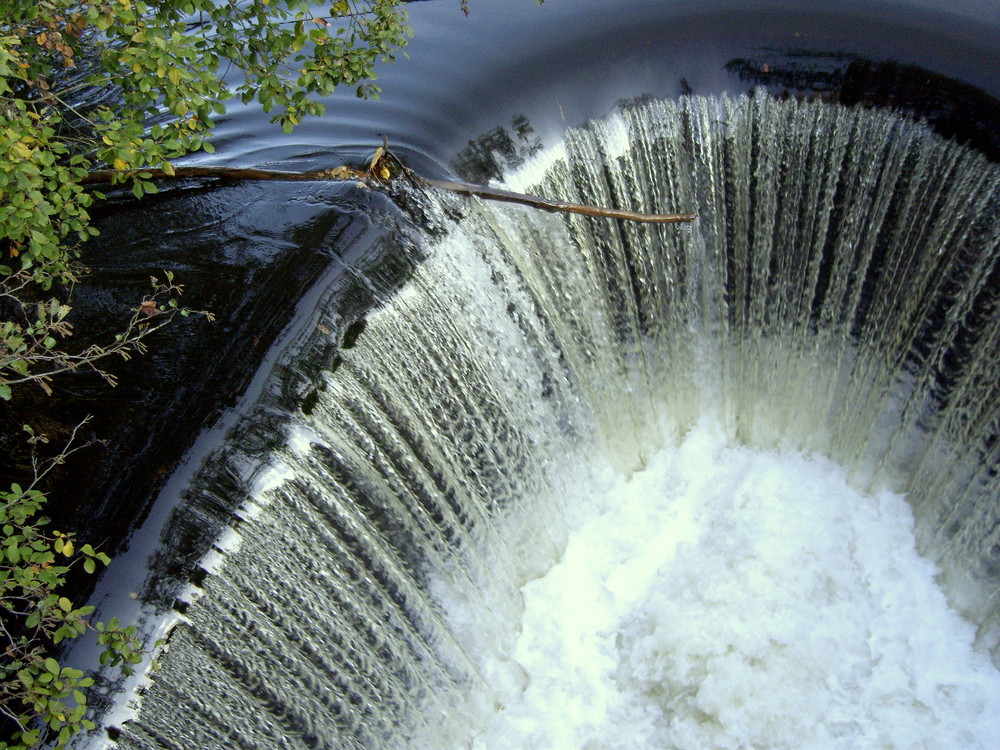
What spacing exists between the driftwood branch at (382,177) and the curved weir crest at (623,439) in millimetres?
152

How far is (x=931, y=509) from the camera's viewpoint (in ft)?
16.3

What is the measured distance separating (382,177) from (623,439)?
7.12 feet

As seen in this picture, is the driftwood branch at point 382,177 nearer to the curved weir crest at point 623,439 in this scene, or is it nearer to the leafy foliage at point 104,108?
the curved weir crest at point 623,439

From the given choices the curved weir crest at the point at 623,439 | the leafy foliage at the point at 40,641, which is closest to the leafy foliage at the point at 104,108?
the leafy foliage at the point at 40,641

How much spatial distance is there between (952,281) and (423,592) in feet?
10.7

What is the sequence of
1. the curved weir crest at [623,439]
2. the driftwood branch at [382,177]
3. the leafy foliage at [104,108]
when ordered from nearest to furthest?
the leafy foliage at [104,108], the curved weir crest at [623,439], the driftwood branch at [382,177]

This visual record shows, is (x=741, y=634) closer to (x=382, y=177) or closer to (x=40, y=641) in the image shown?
(x=382, y=177)

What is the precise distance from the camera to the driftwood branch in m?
4.33

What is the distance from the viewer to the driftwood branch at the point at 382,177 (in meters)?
4.33

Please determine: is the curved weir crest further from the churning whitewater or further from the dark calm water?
the dark calm water

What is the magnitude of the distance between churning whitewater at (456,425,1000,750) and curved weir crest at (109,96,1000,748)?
2cm

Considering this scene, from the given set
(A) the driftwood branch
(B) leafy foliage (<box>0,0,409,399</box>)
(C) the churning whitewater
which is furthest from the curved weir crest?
(B) leafy foliage (<box>0,0,409,399</box>)

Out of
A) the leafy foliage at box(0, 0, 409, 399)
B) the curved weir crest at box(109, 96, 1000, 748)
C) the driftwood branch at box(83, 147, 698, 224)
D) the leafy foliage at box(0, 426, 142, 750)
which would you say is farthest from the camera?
the driftwood branch at box(83, 147, 698, 224)

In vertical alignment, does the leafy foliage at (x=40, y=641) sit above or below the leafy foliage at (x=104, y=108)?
below
